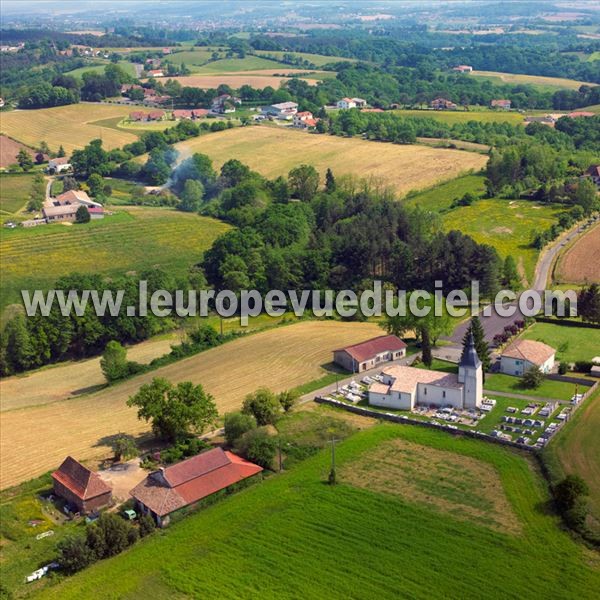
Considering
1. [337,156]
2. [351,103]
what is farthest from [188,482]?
[351,103]

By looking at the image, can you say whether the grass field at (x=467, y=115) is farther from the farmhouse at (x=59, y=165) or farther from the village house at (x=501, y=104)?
the farmhouse at (x=59, y=165)

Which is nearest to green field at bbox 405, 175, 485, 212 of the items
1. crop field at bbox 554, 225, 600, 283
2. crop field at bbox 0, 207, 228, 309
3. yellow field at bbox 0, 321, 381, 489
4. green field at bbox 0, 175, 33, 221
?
crop field at bbox 554, 225, 600, 283

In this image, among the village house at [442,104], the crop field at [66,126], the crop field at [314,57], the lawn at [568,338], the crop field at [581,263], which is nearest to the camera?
the lawn at [568,338]

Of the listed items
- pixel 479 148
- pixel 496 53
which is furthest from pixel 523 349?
pixel 496 53

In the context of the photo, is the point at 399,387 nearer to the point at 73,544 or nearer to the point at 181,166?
the point at 73,544

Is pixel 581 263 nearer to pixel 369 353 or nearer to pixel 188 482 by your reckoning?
pixel 369 353

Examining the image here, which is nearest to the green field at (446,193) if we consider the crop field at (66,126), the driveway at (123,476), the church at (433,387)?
the church at (433,387)
